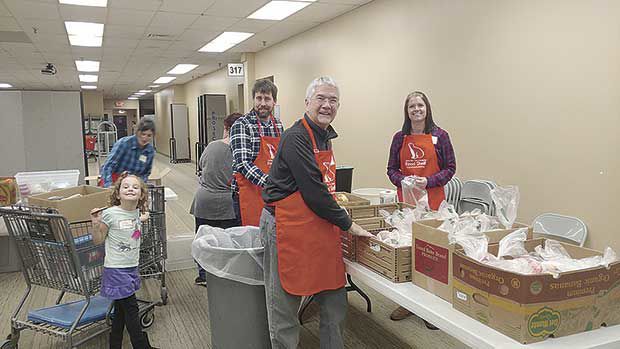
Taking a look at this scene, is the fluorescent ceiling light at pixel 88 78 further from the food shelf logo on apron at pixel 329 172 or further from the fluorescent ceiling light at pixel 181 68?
the food shelf logo on apron at pixel 329 172

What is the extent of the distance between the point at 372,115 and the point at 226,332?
399cm

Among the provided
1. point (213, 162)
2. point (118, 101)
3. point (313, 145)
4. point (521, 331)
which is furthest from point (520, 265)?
point (118, 101)

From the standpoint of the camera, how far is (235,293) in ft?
7.84

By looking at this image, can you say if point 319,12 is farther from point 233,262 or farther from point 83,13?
point 233,262

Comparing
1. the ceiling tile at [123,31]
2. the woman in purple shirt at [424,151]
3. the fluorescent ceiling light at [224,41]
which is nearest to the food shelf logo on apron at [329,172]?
the woman in purple shirt at [424,151]

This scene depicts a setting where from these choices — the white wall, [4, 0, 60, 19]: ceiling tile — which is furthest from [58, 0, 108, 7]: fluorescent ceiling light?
the white wall

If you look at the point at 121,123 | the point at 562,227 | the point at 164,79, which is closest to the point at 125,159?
the point at 562,227

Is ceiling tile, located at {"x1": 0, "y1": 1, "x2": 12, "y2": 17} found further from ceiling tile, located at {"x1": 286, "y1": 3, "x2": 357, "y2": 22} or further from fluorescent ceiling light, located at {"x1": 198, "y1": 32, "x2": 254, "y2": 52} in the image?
ceiling tile, located at {"x1": 286, "y1": 3, "x2": 357, "y2": 22}

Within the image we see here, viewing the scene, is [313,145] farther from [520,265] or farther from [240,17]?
[240,17]

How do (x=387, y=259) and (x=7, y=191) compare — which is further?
(x=7, y=191)

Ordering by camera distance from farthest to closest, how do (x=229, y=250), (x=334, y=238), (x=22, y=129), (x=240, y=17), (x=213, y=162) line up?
1. (x=240, y=17)
2. (x=22, y=129)
3. (x=213, y=162)
4. (x=229, y=250)
5. (x=334, y=238)

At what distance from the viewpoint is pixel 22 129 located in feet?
19.1

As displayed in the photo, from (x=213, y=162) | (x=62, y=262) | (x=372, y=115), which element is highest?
(x=372, y=115)

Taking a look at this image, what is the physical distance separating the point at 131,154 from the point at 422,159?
7.22ft
